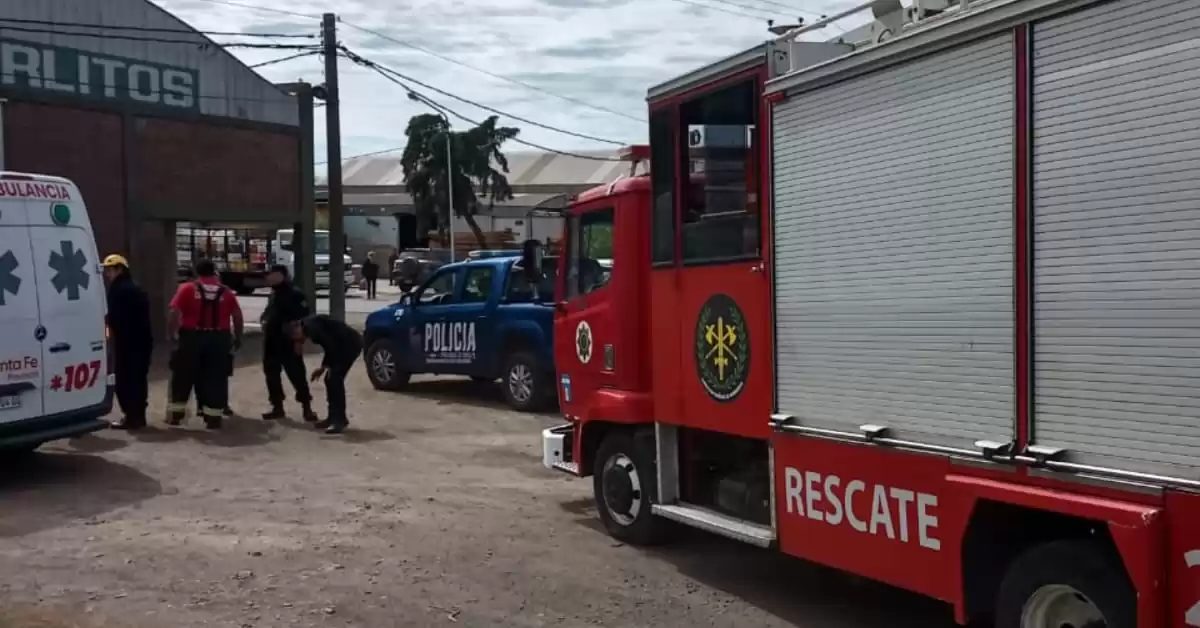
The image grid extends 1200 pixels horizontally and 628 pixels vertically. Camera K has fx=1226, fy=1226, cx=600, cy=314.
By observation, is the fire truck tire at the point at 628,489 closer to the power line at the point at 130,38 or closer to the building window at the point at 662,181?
the building window at the point at 662,181

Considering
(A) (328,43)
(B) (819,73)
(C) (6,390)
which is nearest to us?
(B) (819,73)

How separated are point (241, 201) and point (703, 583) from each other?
20038 millimetres

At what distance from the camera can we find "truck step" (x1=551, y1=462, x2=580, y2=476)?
28.7 ft

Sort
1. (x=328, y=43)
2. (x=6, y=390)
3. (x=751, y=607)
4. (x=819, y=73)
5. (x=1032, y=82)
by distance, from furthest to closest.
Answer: (x=328, y=43) < (x=6, y=390) < (x=751, y=607) < (x=819, y=73) < (x=1032, y=82)

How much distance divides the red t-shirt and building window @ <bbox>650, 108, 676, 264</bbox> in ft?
22.2

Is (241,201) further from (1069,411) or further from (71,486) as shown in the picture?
(1069,411)

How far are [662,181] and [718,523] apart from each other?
2092 millimetres

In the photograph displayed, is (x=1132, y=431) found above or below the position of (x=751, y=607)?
above

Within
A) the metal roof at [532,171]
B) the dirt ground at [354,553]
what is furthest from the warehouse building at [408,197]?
the dirt ground at [354,553]

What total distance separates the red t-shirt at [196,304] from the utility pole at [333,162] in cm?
1013

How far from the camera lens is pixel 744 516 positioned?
23.3 feet

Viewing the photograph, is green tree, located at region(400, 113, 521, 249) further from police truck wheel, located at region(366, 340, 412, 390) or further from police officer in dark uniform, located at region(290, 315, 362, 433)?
police officer in dark uniform, located at region(290, 315, 362, 433)

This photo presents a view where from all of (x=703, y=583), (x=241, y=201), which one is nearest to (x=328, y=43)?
(x=241, y=201)

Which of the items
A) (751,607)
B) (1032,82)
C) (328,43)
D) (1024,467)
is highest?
(328,43)
